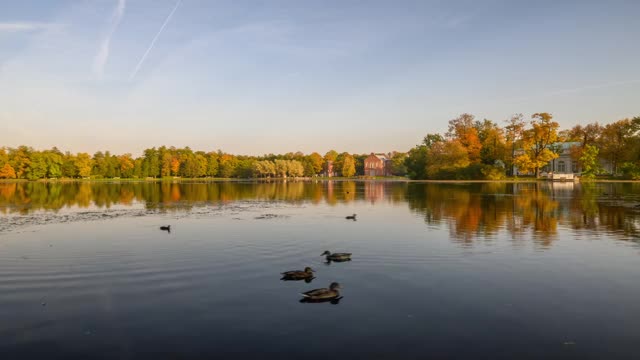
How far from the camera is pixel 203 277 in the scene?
1741cm

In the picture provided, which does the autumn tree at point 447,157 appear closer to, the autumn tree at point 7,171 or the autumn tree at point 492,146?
the autumn tree at point 492,146

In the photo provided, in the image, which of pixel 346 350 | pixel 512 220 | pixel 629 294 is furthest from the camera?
pixel 512 220

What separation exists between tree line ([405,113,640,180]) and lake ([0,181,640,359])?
98.6m

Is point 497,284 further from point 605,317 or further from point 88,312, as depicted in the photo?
point 88,312

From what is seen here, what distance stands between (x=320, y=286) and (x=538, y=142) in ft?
406

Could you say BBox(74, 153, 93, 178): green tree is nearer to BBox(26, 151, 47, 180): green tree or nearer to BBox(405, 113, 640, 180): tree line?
BBox(26, 151, 47, 180): green tree

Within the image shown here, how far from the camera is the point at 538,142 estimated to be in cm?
12319

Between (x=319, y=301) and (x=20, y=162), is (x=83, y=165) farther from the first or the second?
(x=319, y=301)

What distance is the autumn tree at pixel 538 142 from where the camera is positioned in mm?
118188

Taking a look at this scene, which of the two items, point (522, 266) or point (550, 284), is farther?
point (522, 266)

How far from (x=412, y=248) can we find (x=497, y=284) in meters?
7.58

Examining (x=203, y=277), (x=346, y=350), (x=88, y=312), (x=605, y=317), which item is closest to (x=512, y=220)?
(x=605, y=317)

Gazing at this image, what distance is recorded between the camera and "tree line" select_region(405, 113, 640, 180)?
389 feet

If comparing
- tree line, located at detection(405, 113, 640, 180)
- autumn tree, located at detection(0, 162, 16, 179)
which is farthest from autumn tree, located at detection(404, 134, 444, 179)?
autumn tree, located at detection(0, 162, 16, 179)
